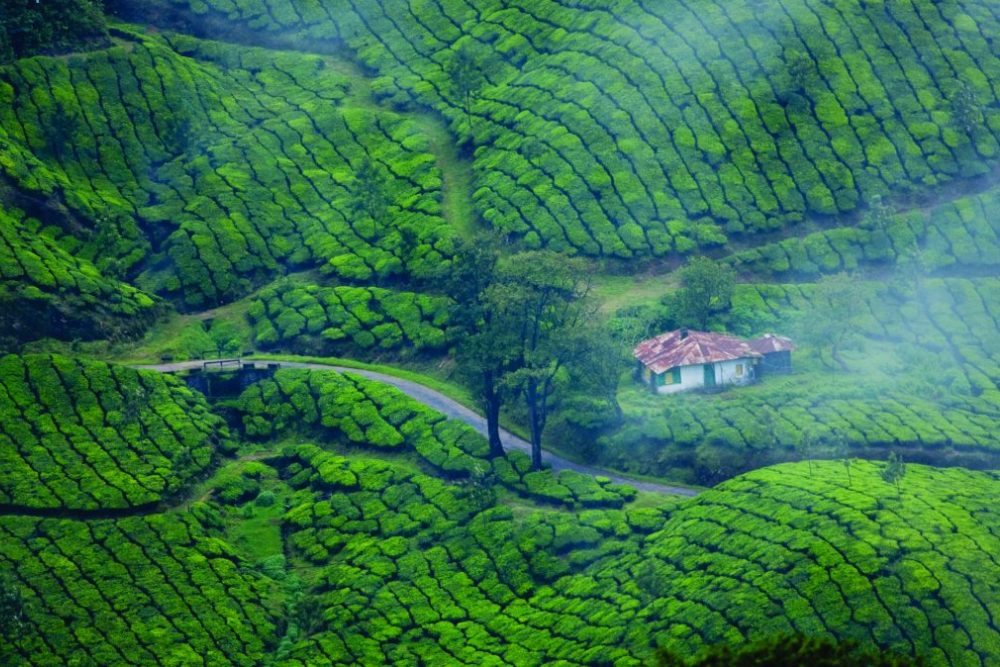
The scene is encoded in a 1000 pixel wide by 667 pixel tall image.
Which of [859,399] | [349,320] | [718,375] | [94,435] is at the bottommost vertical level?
[859,399]

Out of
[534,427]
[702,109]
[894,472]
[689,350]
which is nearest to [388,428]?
[534,427]

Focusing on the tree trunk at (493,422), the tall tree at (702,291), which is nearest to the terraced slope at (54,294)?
the tree trunk at (493,422)

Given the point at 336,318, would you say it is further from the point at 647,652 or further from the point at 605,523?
the point at 647,652

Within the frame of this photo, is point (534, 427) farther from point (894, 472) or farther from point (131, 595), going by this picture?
point (131, 595)

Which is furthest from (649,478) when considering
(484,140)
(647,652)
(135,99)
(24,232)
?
(135,99)

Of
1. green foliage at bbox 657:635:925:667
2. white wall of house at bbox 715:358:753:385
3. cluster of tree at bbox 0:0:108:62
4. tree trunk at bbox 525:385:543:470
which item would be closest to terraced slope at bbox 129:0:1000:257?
white wall of house at bbox 715:358:753:385
